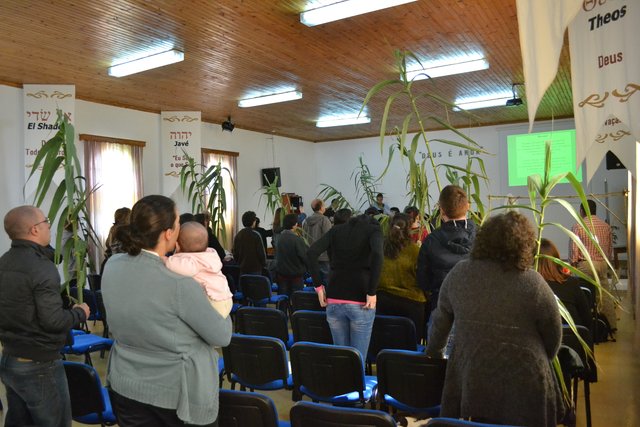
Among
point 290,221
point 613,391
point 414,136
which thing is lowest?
point 613,391

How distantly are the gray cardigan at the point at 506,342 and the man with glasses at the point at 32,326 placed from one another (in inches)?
67.4

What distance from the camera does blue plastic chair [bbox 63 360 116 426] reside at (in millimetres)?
2379

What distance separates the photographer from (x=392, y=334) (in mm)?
3375

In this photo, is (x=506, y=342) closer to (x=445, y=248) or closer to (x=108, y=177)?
(x=445, y=248)

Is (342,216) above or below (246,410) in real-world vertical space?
above

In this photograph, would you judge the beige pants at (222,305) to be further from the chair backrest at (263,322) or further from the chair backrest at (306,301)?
the chair backrest at (306,301)

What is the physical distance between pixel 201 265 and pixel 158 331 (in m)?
0.54

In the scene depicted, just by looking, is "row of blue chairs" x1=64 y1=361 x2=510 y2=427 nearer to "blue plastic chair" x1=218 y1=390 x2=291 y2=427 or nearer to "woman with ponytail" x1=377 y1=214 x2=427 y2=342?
"blue plastic chair" x1=218 y1=390 x2=291 y2=427

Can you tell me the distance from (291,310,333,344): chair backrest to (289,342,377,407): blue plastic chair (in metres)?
0.73

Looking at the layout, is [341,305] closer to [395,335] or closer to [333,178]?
[395,335]

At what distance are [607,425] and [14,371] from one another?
10.9 feet

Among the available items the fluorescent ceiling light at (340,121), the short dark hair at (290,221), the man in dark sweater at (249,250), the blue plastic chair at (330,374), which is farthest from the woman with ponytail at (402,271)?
the fluorescent ceiling light at (340,121)

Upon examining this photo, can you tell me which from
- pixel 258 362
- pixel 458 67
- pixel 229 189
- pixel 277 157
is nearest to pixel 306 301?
pixel 258 362

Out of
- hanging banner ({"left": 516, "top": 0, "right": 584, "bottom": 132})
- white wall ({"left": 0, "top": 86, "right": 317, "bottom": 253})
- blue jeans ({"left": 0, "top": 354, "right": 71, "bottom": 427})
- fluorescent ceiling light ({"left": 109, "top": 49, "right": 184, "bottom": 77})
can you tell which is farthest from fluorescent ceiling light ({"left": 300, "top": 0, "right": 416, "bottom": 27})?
white wall ({"left": 0, "top": 86, "right": 317, "bottom": 253})
